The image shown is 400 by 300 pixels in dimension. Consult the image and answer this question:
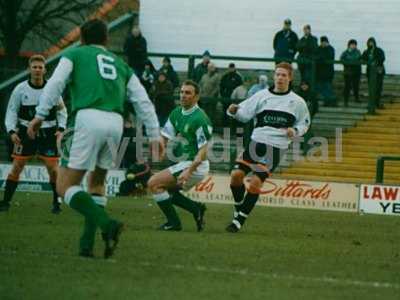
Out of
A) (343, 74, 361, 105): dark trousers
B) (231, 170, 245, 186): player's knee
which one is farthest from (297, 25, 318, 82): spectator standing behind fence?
(231, 170, 245, 186): player's knee

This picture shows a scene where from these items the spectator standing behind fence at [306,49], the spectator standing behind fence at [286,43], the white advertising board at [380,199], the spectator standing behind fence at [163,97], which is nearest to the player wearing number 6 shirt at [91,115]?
the white advertising board at [380,199]

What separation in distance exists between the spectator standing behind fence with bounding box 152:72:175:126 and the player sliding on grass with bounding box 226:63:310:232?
12404 mm

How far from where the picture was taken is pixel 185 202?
15.7 m

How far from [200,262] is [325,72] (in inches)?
701

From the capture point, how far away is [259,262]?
11.9 m

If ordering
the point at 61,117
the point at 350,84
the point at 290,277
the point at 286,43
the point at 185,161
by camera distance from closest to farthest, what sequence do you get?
the point at 290,277 → the point at 185,161 → the point at 61,117 → the point at 350,84 → the point at 286,43

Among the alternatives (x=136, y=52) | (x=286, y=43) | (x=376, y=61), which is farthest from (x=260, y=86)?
(x=136, y=52)

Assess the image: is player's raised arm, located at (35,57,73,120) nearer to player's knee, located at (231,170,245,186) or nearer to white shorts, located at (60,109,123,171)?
white shorts, located at (60,109,123,171)

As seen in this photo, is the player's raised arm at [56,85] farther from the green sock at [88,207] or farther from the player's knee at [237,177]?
the player's knee at [237,177]


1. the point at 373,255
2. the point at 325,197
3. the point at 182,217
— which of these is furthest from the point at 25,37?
the point at 373,255

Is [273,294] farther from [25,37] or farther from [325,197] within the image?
[25,37]

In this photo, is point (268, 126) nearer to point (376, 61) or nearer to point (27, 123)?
point (27, 123)

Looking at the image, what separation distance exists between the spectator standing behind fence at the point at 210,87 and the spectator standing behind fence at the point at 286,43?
95.2 inches

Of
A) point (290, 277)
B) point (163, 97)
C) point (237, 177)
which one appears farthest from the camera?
point (163, 97)
